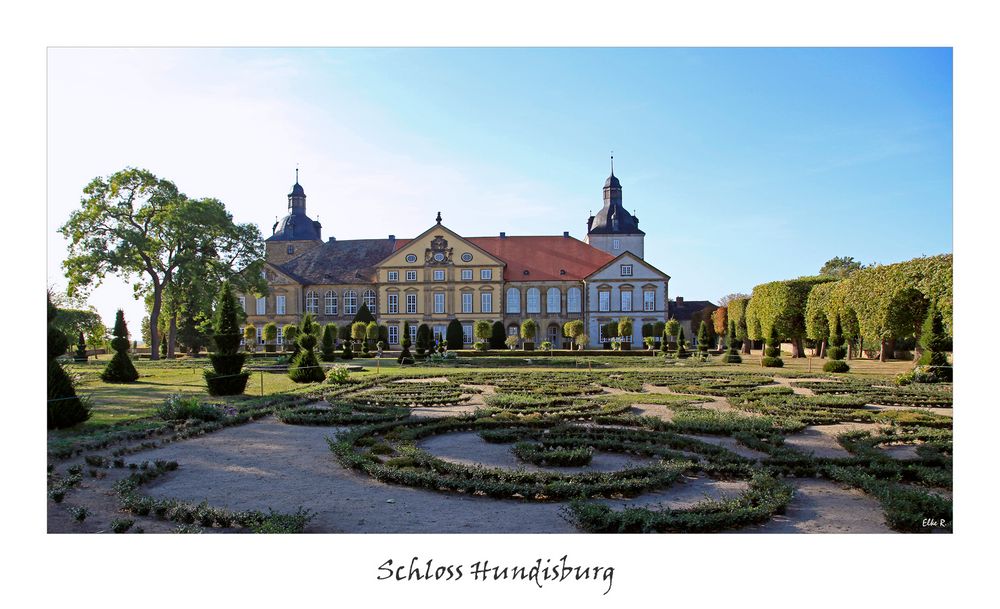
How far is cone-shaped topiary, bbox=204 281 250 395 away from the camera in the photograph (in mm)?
15914

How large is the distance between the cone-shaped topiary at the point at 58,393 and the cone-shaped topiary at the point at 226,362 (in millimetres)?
4913

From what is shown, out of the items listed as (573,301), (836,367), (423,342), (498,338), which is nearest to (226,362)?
(423,342)

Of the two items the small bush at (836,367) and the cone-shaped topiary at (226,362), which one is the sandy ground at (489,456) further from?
the small bush at (836,367)

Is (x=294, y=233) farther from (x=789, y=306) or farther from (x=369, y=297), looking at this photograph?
(x=789, y=306)

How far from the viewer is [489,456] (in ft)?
28.2

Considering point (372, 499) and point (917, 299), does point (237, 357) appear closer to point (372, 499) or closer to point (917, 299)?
point (372, 499)

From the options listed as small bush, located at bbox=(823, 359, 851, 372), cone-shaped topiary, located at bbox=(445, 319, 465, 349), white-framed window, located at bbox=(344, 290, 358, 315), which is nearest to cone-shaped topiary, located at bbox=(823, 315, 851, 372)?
small bush, located at bbox=(823, 359, 851, 372)

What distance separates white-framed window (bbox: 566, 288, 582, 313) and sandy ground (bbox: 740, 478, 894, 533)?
45.5 metres

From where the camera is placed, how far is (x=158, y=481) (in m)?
7.27

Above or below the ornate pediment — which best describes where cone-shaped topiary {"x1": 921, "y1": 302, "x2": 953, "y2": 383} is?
below

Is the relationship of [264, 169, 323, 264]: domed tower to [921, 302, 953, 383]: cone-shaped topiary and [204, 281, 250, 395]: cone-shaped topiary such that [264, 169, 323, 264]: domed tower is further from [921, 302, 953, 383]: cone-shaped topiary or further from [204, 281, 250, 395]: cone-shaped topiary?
[921, 302, 953, 383]: cone-shaped topiary

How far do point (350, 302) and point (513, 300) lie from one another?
13.9 meters
